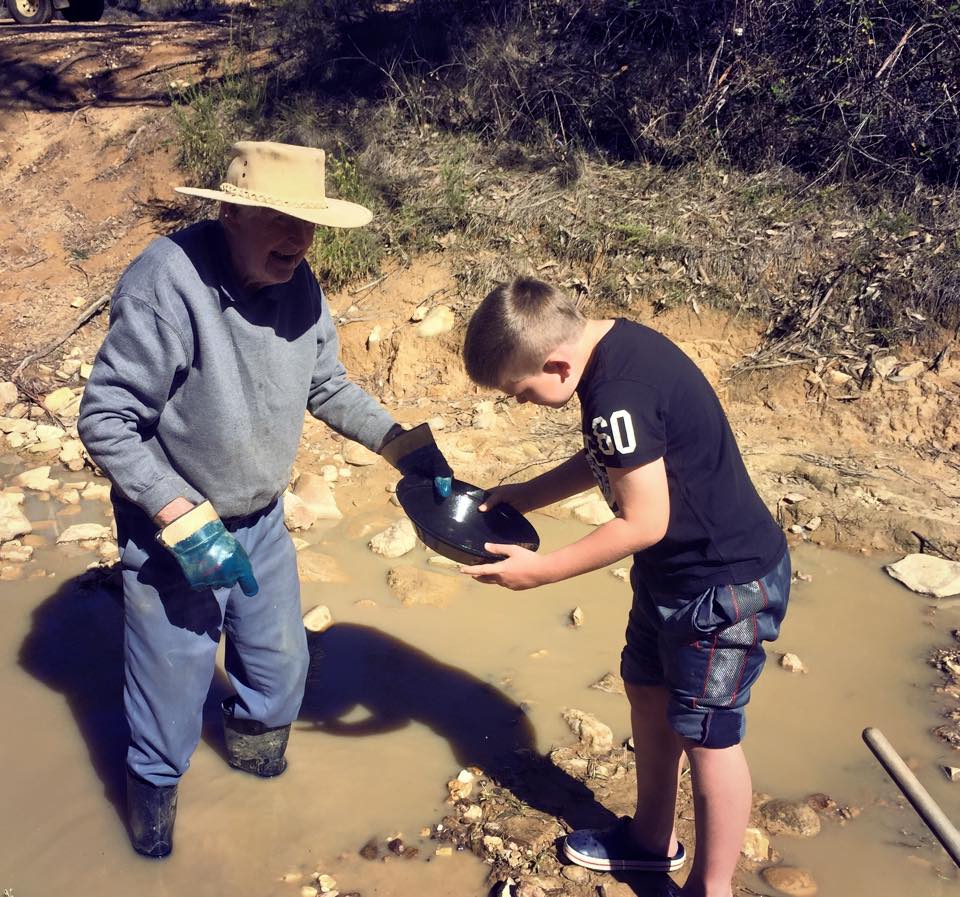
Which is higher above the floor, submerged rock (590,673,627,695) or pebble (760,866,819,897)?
pebble (760,866,819,897)

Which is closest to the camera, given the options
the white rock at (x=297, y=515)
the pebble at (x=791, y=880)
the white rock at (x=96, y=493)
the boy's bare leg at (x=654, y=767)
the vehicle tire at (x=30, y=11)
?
the boy's bare leg at (x=654, y=767)

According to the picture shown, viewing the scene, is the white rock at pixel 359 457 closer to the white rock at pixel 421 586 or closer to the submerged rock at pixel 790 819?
the white rock at pixel 421 586

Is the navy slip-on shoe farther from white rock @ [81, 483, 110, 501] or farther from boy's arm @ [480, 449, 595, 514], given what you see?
white rock @ [81, 483, 110, 501]

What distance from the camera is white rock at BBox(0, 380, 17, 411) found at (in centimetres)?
509

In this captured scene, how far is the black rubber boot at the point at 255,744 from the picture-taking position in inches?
110

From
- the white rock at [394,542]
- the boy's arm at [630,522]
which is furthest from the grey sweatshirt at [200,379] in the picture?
the white rock at [394,542]

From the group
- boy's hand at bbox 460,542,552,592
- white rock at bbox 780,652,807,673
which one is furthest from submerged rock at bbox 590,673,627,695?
boy's hand at bbox 460,542,552,592

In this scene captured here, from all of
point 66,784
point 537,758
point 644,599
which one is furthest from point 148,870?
point 644,599

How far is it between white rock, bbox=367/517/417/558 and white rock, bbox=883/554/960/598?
6.11 feet

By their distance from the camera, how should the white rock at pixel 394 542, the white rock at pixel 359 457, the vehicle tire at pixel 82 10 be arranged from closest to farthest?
1. the white rock at pixel 394 542
2. the white rock at pixel 359 457
3. the vehicle tire at pixel 82 10

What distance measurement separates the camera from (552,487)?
2.44 metres

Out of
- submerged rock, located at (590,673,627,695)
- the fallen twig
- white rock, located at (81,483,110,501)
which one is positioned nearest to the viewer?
submerged rock, located at (590,673,627,695)

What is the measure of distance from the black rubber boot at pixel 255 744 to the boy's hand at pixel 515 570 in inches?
38.6

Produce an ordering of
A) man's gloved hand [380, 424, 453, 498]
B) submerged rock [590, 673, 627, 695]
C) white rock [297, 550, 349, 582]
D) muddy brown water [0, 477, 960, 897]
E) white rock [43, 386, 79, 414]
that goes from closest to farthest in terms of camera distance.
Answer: muddy brown water [0, 477, 960, 897] → man's gloved hand [380, 424, 453, 498] → submerged rock [590, 673, 627, 695] → white rock [297, 550, 349, 582] → white rock [43, 386, 79, 414]
